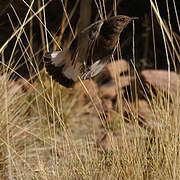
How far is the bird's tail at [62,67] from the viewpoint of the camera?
29.7 inches

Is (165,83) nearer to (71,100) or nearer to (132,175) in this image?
(71,100)

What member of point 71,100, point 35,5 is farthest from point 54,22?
point 71,100

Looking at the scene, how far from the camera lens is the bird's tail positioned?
0.75 metres

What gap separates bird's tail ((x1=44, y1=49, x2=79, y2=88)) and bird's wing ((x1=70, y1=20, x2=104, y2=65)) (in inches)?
0.6

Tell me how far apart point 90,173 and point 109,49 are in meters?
0.51

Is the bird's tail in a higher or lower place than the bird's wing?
lower

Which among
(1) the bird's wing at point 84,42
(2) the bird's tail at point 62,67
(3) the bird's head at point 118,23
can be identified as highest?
(3) the bird's head at point 118,23

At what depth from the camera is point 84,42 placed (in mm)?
744

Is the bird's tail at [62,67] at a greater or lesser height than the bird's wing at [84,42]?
lesser

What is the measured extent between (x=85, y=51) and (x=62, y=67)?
5 cm

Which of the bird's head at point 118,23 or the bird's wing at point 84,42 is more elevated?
the bird's head at point 118,23

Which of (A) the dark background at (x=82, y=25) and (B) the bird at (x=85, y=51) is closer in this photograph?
(B) the bird at (x=85, y=51)

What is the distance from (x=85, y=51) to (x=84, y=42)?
0.02 m

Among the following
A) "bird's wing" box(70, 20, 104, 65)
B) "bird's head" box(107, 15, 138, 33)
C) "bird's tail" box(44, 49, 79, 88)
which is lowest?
"bird's tail" box(44, 49, 79, 88)
